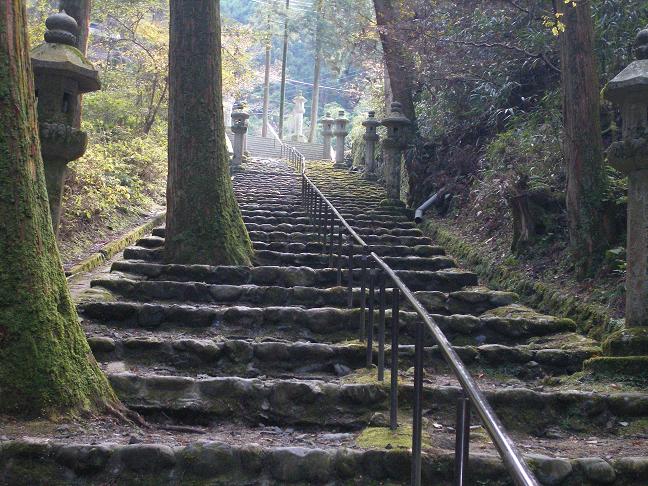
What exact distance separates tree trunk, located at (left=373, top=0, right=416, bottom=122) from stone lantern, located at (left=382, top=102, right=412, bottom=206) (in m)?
0.87

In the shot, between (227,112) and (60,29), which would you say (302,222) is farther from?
(227,112)

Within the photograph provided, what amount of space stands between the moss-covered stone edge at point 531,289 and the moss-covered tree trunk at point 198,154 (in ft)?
9.77

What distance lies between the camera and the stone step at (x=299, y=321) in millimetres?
5961

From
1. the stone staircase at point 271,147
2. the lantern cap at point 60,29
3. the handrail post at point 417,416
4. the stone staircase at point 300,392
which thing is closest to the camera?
the handrail post at point 417,416

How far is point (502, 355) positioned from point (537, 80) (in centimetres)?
696

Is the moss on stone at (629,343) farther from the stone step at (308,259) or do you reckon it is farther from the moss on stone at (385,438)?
the stone step at (308,259)

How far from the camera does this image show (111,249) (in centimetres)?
908

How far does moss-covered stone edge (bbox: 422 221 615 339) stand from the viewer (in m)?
6.20

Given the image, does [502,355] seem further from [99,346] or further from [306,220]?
[306,220]

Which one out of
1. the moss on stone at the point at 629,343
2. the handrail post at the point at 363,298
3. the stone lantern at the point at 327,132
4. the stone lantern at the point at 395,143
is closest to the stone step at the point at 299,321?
the handrail post at the point at 363,298

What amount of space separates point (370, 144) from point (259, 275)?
11.0 meters

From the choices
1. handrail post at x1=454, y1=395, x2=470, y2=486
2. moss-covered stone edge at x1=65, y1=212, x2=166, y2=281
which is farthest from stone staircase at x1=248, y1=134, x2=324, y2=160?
handrail post at x1=454, y1=395, x2=470, y2=486

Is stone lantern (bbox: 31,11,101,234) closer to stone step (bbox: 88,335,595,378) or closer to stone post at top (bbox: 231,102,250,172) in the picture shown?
stone step (bbox: 88,335,595,378)

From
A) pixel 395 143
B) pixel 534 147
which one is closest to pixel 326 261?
pixel 534 147
